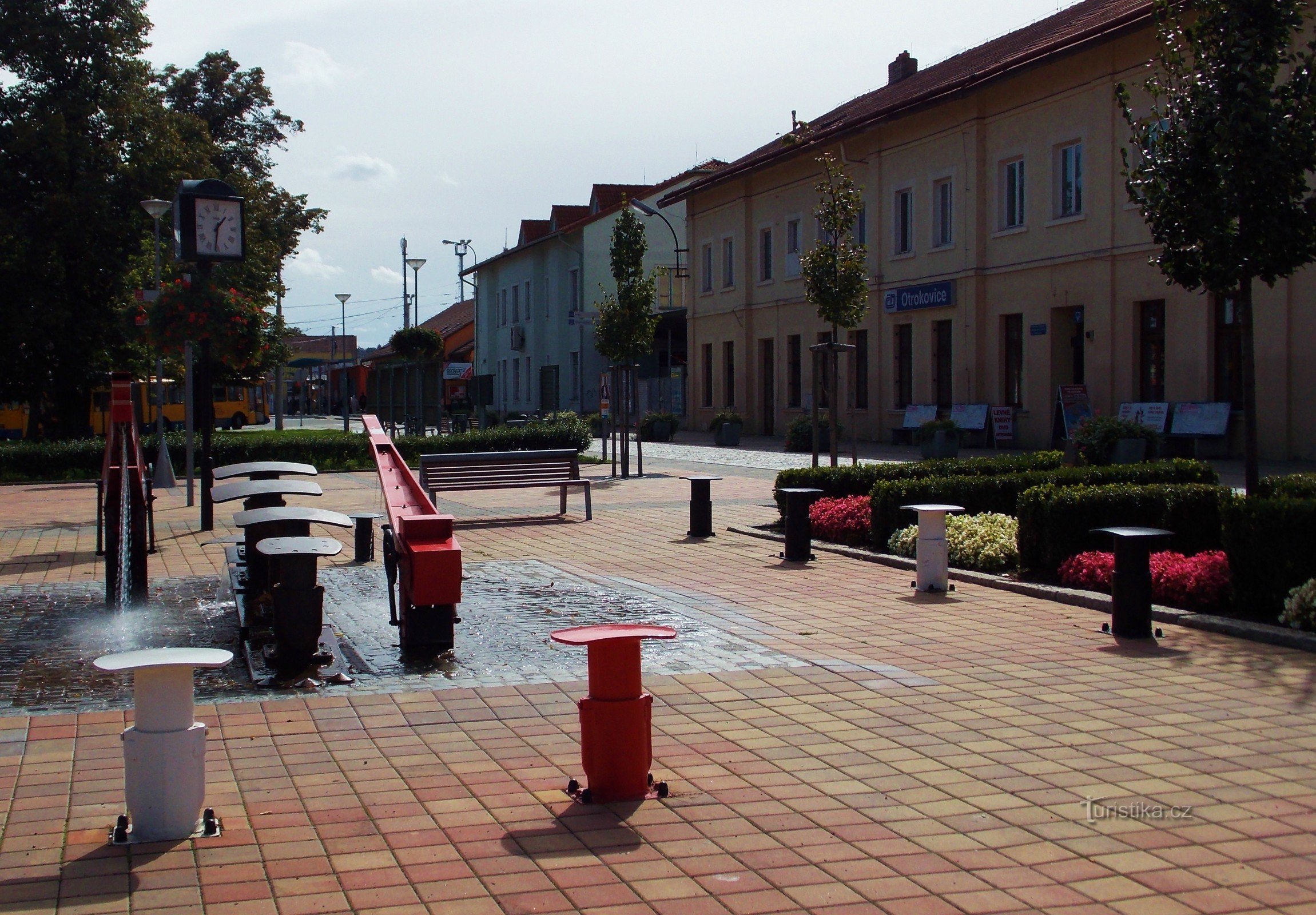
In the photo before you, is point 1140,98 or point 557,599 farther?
point 1140,98

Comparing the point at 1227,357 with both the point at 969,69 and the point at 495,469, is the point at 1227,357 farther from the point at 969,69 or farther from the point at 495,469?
the point at 495,469

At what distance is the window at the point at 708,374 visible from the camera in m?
42.6

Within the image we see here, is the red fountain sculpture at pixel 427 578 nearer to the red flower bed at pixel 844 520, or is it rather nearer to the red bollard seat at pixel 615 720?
the red bollard seat at pixel 615 720

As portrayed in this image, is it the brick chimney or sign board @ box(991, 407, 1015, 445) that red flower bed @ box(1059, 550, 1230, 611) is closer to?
sign board @ box(991, 407, 1015, 445)

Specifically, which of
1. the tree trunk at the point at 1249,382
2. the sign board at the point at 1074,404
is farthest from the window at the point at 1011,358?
the tree trunk at the point at 1249,382

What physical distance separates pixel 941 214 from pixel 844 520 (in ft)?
64.0

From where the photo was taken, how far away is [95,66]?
3144cm

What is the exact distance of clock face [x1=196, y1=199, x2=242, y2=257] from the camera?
14.3m

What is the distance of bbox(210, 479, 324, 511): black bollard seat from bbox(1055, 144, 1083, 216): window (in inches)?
790

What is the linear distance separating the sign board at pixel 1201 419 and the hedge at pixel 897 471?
30.2 ft

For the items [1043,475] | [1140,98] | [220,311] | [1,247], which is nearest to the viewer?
[1043,475]

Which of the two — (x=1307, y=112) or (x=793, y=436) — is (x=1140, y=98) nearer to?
(x=793, y=436)

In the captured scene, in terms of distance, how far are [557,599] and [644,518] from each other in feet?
19.7

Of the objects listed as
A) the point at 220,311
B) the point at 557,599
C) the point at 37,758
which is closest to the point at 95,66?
the point at 220,311
